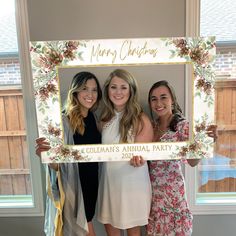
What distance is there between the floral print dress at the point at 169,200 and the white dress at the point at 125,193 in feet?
0.16

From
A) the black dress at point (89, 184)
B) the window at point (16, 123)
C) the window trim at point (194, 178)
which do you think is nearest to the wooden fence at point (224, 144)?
the window trim at point (194, 178)

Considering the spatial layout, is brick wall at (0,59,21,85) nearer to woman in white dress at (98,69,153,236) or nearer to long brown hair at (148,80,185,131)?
woman in white dress at (98,69,153,236)

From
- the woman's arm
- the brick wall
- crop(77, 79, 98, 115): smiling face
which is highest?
the brick wall

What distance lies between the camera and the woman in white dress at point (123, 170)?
116 cm

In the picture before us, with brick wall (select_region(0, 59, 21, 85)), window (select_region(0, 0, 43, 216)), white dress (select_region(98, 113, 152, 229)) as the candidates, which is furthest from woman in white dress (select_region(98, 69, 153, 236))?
brick wall (select_region(0, 59, 21, 85))

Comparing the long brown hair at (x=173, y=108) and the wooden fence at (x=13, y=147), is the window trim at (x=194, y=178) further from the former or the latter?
the wooden fence at (x=13, y=147)

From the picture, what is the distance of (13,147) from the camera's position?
1.68 meters

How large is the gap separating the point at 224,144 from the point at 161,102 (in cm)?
64

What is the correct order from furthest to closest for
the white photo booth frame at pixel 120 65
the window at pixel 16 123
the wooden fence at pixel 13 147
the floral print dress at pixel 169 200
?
the wooden fence at pixel 13 147, the window at pixel 16 123, the floral print dress at pixel 169 200, the white photo booth frame at pixel 120 65

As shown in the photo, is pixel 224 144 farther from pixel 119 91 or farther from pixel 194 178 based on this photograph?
pixel 119 91

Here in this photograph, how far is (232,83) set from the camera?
1.50 metres

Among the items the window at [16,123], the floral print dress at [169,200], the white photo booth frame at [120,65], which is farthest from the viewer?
the window at [16,123]

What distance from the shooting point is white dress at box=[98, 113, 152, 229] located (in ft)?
4.14

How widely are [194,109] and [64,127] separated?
577mm
